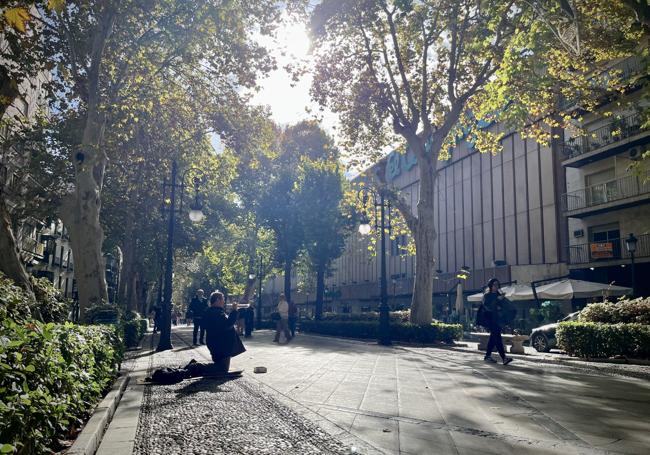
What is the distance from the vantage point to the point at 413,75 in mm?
22422

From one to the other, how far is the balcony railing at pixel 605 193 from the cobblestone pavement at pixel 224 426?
74.7 ft

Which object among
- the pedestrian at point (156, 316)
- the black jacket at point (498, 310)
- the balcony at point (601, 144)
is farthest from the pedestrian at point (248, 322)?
the balcony at point (601, 144)

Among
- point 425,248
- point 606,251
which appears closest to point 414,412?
point 425,248

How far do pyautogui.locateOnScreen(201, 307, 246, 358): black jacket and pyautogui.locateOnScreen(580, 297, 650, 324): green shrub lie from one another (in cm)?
988

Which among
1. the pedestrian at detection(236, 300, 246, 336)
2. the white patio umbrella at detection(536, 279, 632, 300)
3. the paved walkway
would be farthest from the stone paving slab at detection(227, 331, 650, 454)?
the white patio umbrella at detection(536, 279, 632, 300)

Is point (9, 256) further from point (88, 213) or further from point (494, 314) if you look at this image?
point (494, 314)

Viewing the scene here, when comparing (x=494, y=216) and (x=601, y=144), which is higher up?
(x=601, y=144)

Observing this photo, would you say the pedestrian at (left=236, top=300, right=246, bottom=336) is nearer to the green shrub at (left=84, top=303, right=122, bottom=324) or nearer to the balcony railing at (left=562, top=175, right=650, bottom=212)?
the green shrub at (left=84, top=303, right=122, bottom=324)

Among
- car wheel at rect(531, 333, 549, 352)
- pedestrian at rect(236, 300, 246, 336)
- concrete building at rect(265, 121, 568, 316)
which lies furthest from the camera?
concrete building at rect(265, 121, 568, 316)

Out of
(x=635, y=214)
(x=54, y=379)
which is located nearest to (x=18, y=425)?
(x=54, y=379)

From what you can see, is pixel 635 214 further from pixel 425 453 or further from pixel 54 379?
pixel 54 379

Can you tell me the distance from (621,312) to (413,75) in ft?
42.0

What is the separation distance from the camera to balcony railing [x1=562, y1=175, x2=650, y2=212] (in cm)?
2450

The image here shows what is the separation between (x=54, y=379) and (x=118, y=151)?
2109 cm
